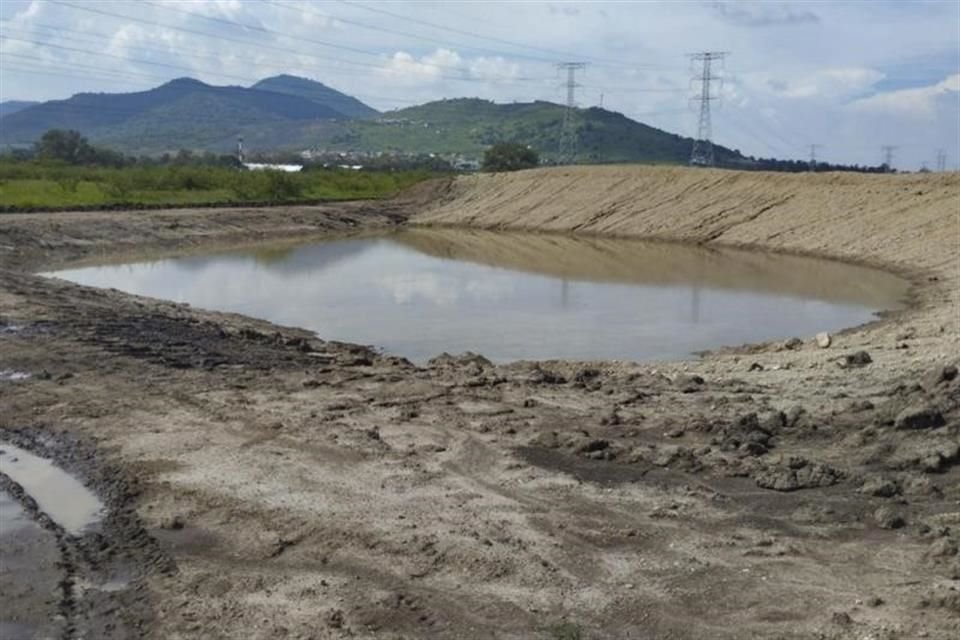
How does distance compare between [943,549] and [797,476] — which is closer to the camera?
[943,549]

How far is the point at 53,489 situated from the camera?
29.7 ft

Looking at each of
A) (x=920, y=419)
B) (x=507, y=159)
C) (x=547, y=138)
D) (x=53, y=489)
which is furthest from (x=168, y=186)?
(x=547, y=138)

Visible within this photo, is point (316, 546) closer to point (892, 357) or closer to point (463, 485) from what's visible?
point (463, 485)

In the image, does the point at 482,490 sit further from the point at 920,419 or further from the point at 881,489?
the point at 920,419

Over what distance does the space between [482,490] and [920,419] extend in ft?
13.9

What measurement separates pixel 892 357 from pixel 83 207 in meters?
35.1

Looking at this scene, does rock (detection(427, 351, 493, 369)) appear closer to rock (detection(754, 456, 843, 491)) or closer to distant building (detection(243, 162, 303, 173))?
rock (detection(754, 456, 843, 491))

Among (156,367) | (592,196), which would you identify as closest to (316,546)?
(156,367)

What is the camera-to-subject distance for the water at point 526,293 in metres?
19.9

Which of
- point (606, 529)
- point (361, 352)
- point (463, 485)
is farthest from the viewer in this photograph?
point (361, 352)

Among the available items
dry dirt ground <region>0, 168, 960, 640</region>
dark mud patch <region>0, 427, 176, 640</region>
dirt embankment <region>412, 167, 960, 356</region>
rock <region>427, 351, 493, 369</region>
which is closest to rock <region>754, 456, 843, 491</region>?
dry dirt ground <region>0, 168, 960, 640</region>

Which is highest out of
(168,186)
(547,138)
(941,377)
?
(547,138)

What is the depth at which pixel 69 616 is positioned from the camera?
647 cm

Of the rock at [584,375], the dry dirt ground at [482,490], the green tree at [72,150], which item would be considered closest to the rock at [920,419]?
the dry dirt ground at [482,490]
